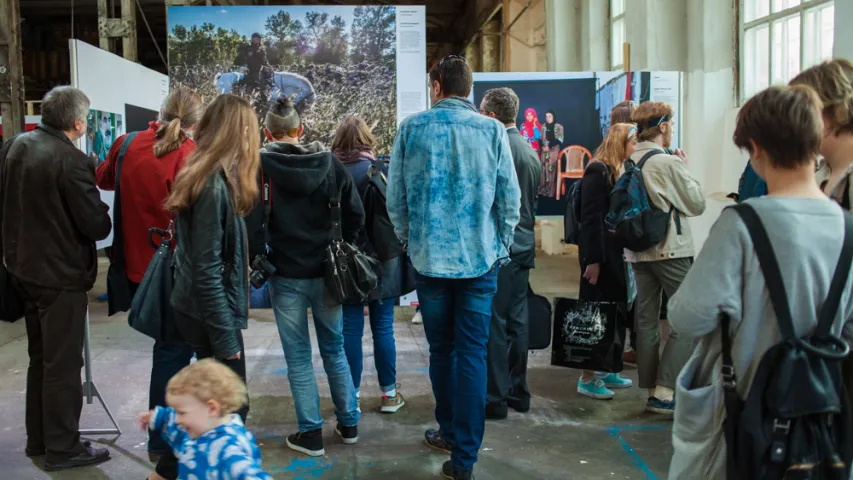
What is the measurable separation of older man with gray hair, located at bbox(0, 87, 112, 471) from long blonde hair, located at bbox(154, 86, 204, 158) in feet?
1.08

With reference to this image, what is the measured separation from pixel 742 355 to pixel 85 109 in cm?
283

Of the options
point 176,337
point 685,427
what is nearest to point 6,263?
point 176,337

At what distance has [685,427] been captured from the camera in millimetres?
1948

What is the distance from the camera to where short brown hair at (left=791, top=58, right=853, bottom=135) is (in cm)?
211

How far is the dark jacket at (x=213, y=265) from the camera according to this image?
8.98 feet

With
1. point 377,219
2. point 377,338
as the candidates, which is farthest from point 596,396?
point 377,219

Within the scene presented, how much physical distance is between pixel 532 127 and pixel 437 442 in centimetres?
349

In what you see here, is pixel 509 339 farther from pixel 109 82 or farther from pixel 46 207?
pixel 109 82

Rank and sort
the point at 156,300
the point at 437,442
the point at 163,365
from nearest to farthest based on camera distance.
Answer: the point at 156,300, the point at 163,365, the point at 437,442

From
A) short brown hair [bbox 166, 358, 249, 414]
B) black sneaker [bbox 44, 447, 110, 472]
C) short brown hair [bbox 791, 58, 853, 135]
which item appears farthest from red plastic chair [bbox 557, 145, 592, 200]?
short brown hair [bbox 166, 358, 249, 414]

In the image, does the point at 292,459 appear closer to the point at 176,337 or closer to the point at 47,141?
the point at 176,337

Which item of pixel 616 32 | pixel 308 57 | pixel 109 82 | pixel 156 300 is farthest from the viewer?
pixel 616 32

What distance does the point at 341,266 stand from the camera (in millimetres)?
3334

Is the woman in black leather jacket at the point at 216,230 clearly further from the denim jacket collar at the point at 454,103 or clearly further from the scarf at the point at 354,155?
the scarf at the point at 354,155
